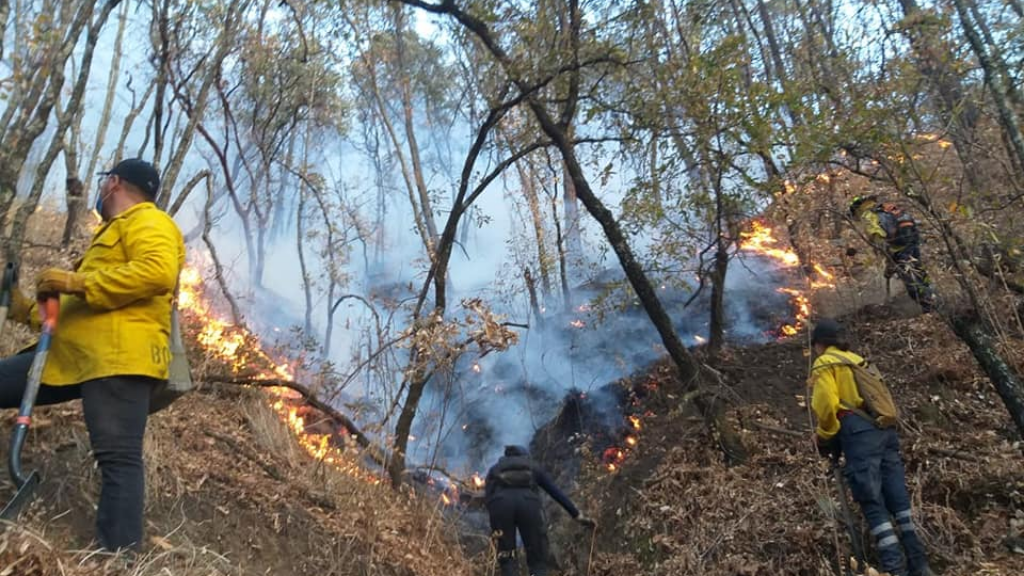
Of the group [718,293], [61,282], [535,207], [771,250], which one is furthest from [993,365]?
[535,207]

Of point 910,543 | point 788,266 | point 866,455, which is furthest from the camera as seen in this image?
point 788,266

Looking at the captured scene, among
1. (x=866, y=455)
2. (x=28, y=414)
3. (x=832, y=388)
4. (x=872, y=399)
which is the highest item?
(x=28, y=414)

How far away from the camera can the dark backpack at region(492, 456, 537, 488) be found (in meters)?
6.96

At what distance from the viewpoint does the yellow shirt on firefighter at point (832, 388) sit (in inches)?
204

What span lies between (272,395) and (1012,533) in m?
7.12

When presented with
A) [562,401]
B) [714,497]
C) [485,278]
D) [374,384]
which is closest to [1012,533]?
[714,497]

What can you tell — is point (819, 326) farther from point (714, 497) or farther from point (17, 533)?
point (17, 533)

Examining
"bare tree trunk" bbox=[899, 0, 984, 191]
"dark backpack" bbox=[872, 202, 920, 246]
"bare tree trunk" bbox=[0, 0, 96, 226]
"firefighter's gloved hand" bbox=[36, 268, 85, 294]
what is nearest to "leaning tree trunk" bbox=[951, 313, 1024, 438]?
"dark backpack" bbox=[872, 202, 920, 246]

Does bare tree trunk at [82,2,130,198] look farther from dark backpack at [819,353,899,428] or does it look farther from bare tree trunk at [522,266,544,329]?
dark backpack at [819,353,899,428]

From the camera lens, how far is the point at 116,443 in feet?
9.56

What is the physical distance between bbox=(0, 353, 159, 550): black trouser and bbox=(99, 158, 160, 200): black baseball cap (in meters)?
0.97

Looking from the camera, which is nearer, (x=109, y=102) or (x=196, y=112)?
(x=196, y=112)

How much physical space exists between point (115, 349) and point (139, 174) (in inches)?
36.4

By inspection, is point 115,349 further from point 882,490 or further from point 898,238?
point 898,238
